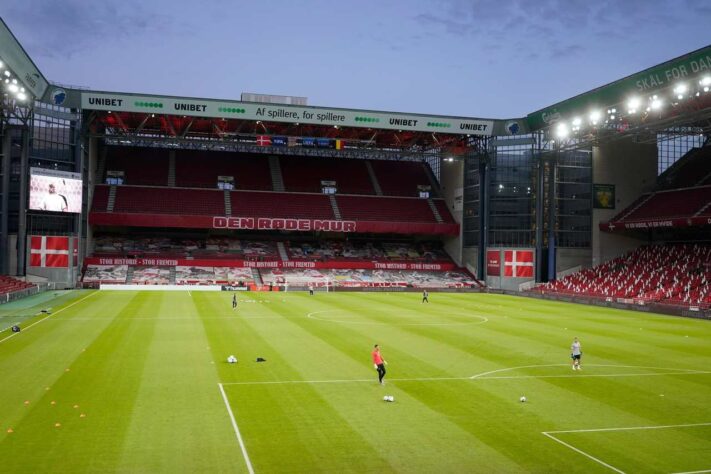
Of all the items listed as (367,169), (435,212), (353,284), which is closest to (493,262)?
(435,212)

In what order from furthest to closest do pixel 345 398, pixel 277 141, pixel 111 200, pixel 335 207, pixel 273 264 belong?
pixel 335 207 < pixel 273 264 < pixel 111 200 < pixel 277 141 < pixel 345 398

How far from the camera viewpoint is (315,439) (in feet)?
50.6

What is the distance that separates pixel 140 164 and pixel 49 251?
24.7m

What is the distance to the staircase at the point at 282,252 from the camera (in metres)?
82.9

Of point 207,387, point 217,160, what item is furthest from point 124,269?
point 207,387

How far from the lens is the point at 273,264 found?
80625 mm

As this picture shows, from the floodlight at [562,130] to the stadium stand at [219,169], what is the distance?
39.7 metres

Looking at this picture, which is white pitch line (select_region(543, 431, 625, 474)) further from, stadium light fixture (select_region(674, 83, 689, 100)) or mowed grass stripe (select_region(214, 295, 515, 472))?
stadium light fixture (select_region(674, 83, 689, 100))

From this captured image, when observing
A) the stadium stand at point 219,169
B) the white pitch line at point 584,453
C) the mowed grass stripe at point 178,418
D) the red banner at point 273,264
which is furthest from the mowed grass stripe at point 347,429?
the stadium stand at point 219,169

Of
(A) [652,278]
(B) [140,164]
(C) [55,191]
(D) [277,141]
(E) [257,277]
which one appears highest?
(D) [277,141]

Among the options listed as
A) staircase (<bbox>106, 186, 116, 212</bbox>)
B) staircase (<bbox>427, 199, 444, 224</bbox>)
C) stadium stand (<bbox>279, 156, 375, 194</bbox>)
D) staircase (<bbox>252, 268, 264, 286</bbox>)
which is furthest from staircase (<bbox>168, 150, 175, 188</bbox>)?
staircase (<bbox>427, 199, 444, 224</bbox>)

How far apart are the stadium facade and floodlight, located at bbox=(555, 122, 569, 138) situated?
25 cm

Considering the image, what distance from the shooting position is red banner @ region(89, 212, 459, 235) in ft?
252

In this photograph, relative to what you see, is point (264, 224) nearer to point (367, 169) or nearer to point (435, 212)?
point (367, 169)
